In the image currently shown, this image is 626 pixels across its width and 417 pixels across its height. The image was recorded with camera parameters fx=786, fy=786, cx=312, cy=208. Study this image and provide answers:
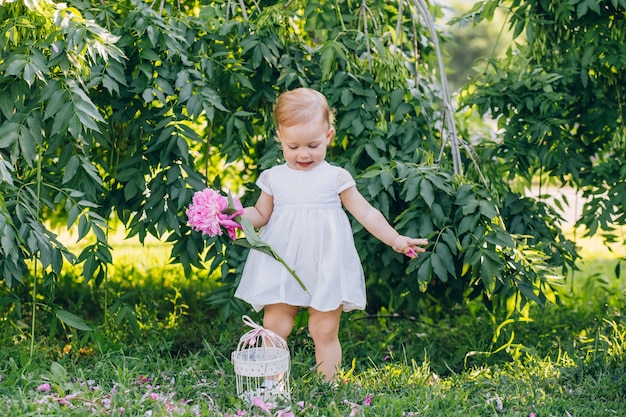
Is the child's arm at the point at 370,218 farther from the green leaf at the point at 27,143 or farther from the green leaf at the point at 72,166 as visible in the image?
the green leaf at the point at 27,143

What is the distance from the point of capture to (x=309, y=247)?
110 inches

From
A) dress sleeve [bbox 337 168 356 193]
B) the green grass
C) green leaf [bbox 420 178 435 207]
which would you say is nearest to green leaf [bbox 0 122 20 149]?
the green grass

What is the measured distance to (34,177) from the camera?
3111 mm

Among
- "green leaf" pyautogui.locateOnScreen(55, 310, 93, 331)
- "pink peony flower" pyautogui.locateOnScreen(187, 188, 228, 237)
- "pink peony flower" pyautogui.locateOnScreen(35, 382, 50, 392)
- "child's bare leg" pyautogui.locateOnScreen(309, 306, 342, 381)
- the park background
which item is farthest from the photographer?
"green leaf" pyautogui.locateOnScreen(55, 310, 93, 331)

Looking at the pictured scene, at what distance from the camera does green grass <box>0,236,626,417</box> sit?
2.70 meters

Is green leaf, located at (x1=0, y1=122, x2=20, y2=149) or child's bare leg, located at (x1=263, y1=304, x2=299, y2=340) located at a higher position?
green leaf, located at (x1=0, y1=122, x2=20, y2=149)

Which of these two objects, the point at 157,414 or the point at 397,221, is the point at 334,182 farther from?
the point at 157,414

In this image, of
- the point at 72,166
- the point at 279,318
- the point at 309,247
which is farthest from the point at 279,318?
the point at 72,166

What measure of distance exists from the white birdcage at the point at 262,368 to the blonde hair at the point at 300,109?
2.31ft

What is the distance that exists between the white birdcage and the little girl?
0.15 m

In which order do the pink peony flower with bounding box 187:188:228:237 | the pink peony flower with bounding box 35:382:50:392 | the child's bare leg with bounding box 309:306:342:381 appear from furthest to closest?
the child's bare leg with bounding box 309:306:342:381, the pink peony flower with bounding box 35:382:50:392, the pink peony flower with bounding box 187:188:228:237

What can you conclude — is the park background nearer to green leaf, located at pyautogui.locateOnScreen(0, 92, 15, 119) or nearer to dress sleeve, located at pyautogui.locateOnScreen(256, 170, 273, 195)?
green leaf, located at pyautogui.locateOnScreen(0, 92, 15, 119)

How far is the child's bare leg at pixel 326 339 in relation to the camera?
2.92m

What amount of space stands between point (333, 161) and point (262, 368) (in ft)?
3.82
